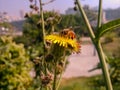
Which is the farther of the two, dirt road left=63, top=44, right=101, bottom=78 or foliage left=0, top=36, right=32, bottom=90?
dirt road left=63, top=44, right=101, bottom=78

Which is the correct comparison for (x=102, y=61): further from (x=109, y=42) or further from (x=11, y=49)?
(x=109, y=42)

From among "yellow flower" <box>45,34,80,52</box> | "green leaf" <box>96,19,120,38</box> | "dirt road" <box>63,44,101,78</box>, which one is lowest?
"dirt road" <box>63,44,101,78</box>

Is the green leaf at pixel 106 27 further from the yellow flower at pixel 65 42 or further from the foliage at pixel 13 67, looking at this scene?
the foliage at pixel 13 67

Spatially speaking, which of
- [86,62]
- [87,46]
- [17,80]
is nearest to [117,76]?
[17,80]

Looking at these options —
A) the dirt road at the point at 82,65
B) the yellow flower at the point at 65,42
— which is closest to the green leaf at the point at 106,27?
the yellow flower at the point at 65,42

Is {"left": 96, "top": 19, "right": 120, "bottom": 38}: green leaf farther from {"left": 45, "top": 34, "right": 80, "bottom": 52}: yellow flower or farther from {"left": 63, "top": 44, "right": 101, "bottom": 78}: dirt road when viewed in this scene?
{"left": 63, "top": 44, "right": 101, "bottom": 78}: dirt road

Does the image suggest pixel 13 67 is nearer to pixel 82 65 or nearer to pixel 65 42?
pixel 65 42

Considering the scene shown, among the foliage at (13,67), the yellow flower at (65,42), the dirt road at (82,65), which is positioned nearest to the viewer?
the yellow flower at (65,42)

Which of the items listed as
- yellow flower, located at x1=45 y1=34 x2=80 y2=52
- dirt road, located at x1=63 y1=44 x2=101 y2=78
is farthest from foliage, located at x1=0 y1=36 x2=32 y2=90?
dirt road, located at x1=63 y1=44 x2=101 y2=78

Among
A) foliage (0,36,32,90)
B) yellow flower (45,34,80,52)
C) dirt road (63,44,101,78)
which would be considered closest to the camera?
yellow flower (45,34,80,52)
